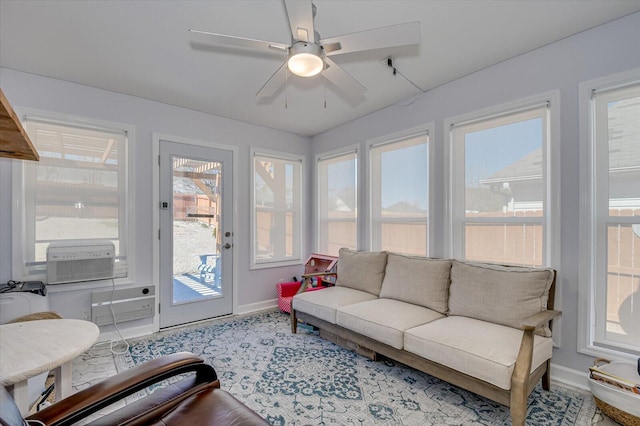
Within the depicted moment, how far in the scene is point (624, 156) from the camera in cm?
210

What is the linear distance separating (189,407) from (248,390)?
1027mm

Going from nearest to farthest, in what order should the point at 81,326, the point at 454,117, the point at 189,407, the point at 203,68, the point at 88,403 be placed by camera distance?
the point at 88,403 < the point at 189,407 < the point at 81,326 < the point at 203,68 < the point at 454,117

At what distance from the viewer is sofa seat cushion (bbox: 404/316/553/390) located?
1.78m

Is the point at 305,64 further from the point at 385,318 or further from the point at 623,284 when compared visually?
the point at 623,284

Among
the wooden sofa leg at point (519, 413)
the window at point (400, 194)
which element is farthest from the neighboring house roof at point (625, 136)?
the wooden sofa leg at point (519, 413)

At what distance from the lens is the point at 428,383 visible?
7.64 ft

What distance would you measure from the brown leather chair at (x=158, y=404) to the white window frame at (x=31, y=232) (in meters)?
2.22

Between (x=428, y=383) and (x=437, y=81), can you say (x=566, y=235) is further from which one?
(x=437, y=81)

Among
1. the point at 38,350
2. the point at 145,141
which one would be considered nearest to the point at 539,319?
the point at 38,350

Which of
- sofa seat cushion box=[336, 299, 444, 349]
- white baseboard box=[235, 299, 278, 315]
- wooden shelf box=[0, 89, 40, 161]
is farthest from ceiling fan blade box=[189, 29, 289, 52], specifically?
Result: white baseboard box=[235, 299, 278, 315]

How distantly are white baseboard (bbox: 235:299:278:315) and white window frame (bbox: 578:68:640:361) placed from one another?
3.30 metres

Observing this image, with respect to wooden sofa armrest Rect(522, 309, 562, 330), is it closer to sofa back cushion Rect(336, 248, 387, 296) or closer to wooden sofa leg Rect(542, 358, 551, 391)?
wooden sofa leg Rect(542, 358, 551, 391)

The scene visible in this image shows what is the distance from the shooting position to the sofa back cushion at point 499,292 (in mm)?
2189

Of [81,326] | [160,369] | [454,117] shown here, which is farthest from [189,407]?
[454,117]
